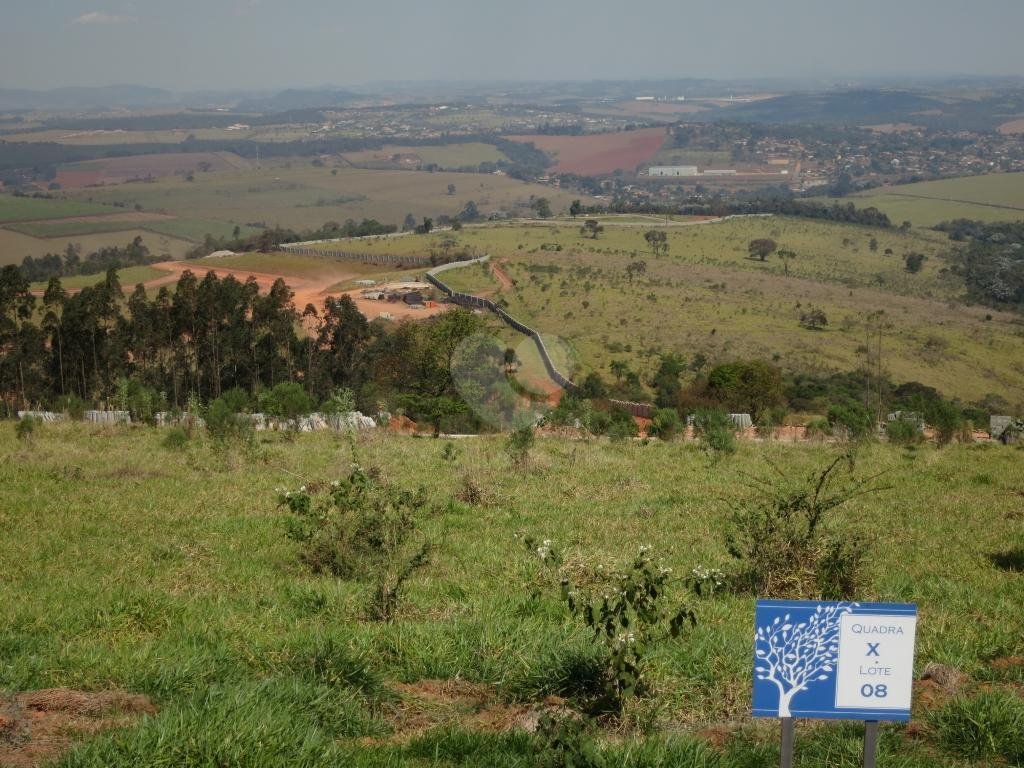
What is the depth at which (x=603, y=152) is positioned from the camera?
183750 mm

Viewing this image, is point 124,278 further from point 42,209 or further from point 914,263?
point 42,209

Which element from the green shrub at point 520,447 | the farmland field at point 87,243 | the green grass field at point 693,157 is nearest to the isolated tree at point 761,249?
the farmland field at point 87,243

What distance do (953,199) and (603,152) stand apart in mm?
74875

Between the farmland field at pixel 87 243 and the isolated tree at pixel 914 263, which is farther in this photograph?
the farmland field at pixel 87 243

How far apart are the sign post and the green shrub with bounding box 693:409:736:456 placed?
11519 millimetres

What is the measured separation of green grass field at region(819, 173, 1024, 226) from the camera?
10606 cm

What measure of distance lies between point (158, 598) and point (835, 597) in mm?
4622

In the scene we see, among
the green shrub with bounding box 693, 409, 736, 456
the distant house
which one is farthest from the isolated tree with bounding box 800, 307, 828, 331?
the distant house

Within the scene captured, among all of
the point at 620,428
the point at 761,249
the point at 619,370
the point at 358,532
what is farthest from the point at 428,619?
the point at 761,249

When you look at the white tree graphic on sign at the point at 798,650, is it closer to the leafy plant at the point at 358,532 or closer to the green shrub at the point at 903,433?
the leafy plant at the point at 358,532

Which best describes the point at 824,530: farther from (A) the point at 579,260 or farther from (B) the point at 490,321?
(A) the point at 579,260

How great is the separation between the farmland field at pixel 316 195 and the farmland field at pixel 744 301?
3889 centimetres

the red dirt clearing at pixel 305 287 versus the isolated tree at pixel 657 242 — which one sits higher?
the isolated tree at pixel 657 242

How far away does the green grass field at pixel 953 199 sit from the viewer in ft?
348
